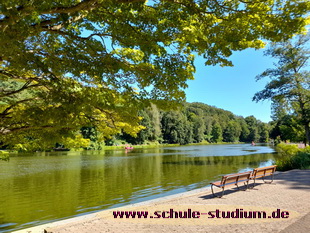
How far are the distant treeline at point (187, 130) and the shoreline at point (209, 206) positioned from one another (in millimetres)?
9964

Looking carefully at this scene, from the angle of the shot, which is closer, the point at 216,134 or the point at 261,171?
the point at 261,171

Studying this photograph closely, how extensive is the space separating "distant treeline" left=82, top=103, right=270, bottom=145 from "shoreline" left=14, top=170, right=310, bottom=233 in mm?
9964

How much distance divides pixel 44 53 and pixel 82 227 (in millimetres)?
3933

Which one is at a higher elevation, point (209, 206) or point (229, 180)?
point (229, 180)

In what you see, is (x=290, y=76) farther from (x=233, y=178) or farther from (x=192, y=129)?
(x=192, y=129)

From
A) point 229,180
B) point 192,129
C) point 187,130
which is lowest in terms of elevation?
point 229,180

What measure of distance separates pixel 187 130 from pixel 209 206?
3602 inches

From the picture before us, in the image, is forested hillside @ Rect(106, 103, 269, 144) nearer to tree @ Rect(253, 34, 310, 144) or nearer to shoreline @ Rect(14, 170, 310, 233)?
tree @ Rect(253, 34, 310, 144)

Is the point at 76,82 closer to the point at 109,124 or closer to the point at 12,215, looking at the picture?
the point at 109,124

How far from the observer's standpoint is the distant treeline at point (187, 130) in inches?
2763

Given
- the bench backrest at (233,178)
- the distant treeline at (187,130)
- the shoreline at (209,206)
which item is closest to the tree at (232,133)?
the distant treeline at (187,130)

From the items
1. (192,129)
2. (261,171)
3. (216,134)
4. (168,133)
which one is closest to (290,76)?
(261,171)

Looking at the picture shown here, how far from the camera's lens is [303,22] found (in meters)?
4.50

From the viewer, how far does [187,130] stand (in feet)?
318
